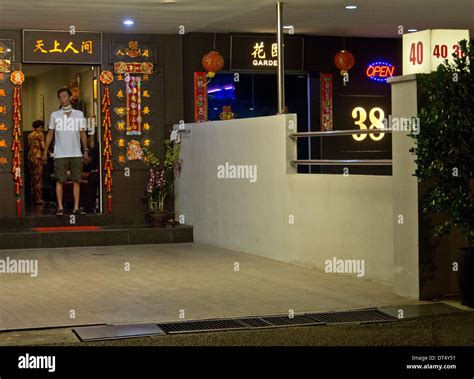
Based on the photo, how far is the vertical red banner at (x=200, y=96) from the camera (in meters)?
15.6

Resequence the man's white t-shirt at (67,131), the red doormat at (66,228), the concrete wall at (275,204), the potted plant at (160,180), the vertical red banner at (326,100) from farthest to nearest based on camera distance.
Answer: the vertical red banner at (326,100) < the potted plant at (160,180) < the man's white t-shirt at (67,131) < the red doormat at (66,228) < the concrete wall at (275,204)

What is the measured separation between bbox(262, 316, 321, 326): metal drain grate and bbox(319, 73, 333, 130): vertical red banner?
29.1ft

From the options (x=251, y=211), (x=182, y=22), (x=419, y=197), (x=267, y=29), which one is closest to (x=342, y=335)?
→ (x=419, y=197)

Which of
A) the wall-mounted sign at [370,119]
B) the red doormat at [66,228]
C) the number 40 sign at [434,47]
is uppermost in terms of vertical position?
the number 40 sign at [434,47]

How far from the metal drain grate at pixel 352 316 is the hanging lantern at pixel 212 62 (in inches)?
301

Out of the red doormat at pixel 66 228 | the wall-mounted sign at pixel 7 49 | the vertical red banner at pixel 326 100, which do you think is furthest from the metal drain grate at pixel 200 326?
the vertical red banner at pixel 326 100

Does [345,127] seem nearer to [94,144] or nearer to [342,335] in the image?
[94,144]

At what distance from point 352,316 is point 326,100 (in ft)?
29.4

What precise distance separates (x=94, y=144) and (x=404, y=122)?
9.40m

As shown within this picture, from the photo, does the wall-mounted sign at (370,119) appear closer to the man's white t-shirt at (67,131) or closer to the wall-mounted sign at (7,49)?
the man's white t-shirt at (67,131)

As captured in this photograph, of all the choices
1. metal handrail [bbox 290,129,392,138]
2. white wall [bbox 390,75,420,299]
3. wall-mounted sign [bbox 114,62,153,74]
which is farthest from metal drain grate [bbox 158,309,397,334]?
wall-mounted sign [bbox 114,62,153,74]

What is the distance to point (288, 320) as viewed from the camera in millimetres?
7945

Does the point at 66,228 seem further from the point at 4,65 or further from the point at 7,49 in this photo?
the point at 7,49
